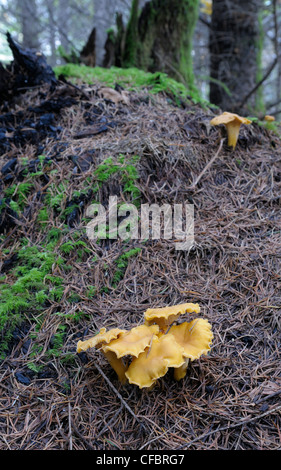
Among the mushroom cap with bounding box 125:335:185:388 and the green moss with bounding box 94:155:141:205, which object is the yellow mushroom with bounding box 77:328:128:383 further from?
the green moss with bounding box 94:155:141:205

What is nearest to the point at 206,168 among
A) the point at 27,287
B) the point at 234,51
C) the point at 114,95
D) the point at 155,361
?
the point at 114,95

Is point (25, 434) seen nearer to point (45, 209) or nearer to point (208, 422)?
point (208, 422)

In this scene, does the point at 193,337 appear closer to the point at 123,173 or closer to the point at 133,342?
Result: the point at 133,342

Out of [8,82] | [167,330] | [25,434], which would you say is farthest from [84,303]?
[8,82]

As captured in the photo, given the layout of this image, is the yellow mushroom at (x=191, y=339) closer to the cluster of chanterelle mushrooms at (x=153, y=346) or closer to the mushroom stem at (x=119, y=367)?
the cluster of chanterelle mushrooms at (x=153, y=346)

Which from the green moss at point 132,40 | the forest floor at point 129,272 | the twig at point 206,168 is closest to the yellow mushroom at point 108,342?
the forest floor at point 129,272

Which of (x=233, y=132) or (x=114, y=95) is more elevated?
(x=114, y=95)
